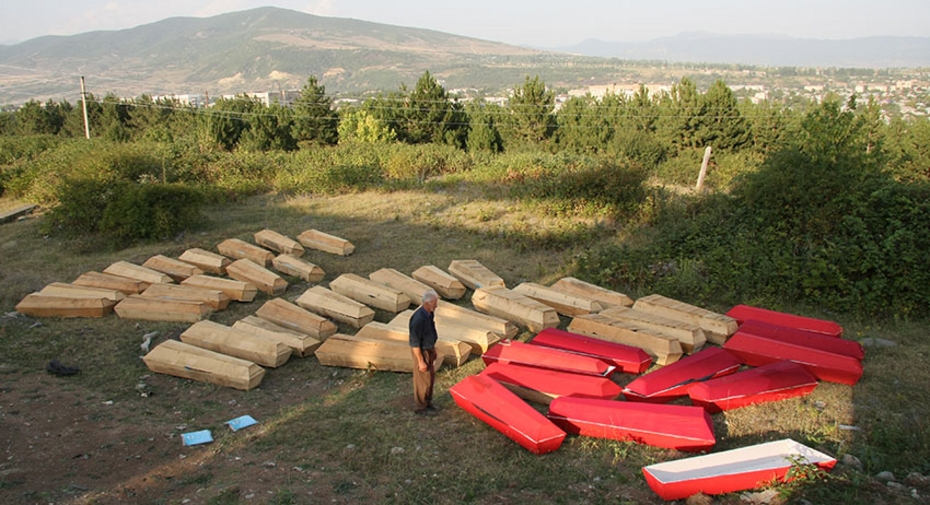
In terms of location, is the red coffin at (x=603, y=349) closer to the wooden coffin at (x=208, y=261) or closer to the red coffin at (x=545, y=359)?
the red coffin at (x=545, y=359)

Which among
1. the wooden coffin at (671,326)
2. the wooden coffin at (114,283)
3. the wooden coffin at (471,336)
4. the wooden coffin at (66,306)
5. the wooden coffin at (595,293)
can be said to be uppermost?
the wooden coffin at (671,326)

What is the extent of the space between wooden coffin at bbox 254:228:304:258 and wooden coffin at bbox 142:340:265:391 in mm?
3625

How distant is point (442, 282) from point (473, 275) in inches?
18.5

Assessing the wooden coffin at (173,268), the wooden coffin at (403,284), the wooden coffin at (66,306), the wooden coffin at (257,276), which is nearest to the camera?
the wooden coffin at (66,306)

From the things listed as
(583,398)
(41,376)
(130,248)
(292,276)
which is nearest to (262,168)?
(130,248)

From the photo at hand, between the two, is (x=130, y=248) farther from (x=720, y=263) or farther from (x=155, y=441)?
(x=720, y=263)

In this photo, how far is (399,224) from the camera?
11820 mm

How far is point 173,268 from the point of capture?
8773 millimetres

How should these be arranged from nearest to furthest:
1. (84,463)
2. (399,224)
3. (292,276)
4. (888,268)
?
(84,463) < (888,268) < (292,276) < (399,224)

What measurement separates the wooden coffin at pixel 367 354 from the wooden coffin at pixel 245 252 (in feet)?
11.4

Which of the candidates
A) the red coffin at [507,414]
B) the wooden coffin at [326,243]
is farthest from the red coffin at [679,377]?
the wooden coffin at [326,243]

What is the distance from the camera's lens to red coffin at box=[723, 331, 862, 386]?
5133mm

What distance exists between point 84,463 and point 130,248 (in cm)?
745

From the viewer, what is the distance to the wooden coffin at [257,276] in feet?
27.1
